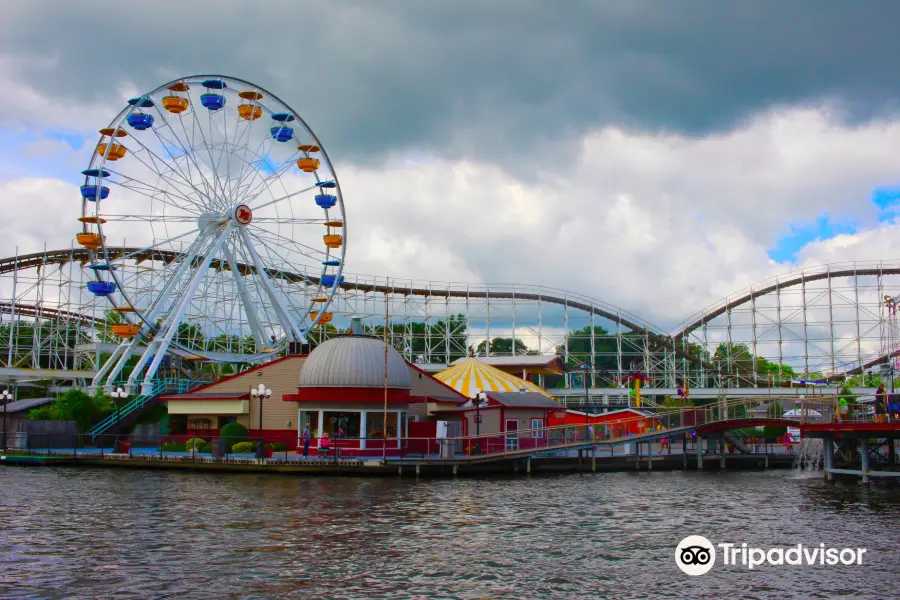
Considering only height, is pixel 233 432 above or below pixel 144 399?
below

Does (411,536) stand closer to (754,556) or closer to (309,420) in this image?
(754,556)

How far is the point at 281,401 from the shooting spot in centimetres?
4856

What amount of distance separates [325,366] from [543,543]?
2321 centimetres

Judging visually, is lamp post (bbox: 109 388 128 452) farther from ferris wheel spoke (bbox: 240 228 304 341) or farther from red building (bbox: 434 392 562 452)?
red building (bbox: 434 392 562 452)

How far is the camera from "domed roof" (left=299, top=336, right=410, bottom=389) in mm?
44875

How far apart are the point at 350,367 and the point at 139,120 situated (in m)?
20.9

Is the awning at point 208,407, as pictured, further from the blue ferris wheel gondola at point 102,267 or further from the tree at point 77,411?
the blue ferris wheel gondola at point 102,267

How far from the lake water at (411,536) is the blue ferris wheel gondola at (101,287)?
613 inches

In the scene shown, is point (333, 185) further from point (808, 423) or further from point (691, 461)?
point (808, 423)

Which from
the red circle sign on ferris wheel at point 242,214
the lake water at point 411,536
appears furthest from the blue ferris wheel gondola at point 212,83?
the lake water at point 411,536

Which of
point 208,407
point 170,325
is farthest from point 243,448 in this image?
point 170,325

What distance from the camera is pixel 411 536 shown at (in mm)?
24406

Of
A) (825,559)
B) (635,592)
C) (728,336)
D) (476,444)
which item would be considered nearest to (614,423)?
(476,444)

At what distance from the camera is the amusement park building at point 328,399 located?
44.9 metres
